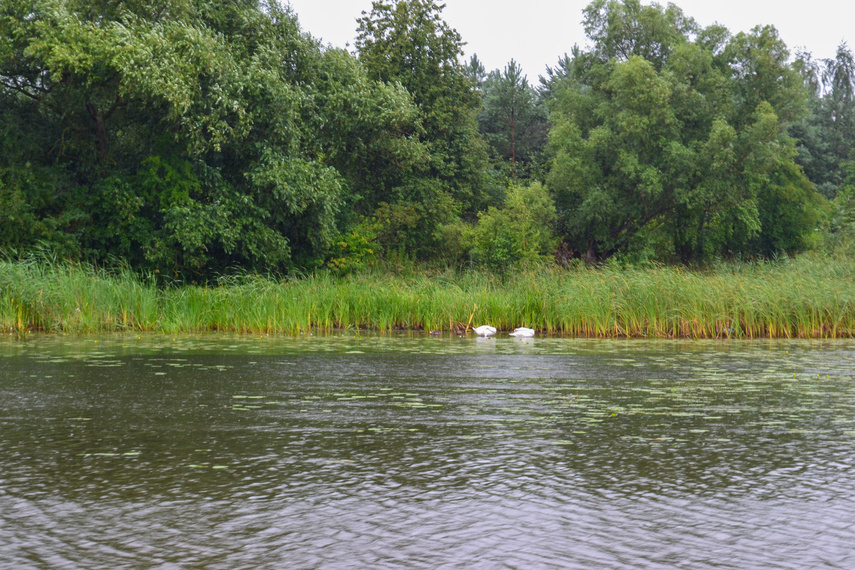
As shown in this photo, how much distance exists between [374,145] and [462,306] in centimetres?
1330

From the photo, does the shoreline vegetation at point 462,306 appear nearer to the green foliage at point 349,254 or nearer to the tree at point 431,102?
the green foliage at point 349,254

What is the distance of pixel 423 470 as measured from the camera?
5.05 m

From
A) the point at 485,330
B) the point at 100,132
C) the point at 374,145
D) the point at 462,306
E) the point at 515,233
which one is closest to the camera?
the point at 485,330

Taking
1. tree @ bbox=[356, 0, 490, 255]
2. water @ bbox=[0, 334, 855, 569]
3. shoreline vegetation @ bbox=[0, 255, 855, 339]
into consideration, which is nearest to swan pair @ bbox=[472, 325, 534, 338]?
shoreline vegetation @ bbox=[0, 255, 855, 339]

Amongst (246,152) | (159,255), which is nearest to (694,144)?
(246,152)

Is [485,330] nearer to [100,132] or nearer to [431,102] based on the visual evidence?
[100,132]


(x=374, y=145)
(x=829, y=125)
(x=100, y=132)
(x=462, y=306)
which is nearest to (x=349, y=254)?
(x=374, y=145)

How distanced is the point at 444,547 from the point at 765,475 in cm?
224

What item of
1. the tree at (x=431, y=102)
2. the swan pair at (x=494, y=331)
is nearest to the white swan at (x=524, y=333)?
the swan pair at (x=494, y=331)

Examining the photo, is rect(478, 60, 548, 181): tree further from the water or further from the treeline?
the water

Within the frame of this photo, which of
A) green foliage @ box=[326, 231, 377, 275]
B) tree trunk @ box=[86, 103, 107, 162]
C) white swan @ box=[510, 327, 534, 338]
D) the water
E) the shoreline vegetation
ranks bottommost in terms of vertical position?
the water

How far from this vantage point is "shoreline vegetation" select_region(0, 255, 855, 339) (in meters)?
16.9

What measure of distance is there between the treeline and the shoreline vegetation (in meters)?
5.19

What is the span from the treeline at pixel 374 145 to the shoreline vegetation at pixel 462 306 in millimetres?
5194
